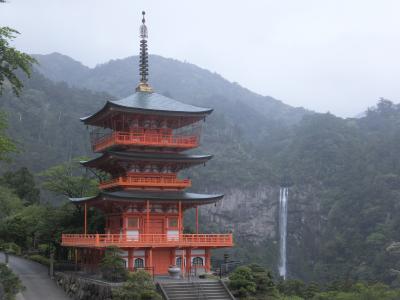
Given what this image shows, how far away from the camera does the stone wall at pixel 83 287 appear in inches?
1014

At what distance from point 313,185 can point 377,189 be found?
17133mm

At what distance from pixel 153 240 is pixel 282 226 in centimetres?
6681

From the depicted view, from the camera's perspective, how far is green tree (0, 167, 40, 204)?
2287 inches

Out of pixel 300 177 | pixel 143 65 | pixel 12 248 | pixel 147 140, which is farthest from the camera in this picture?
pixel 300 177

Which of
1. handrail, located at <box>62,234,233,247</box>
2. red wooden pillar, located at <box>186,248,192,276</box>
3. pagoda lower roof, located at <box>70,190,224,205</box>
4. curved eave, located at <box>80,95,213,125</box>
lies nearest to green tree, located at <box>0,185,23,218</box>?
pagoda lower roof, located at <box>70,190,224,205</box>

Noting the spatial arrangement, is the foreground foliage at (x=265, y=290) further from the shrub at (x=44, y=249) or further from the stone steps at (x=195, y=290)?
the shrub at (x=44, y=249)

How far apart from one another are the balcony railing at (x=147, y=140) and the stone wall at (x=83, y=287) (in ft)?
23.7

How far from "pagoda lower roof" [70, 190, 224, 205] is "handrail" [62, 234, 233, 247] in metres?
1.82

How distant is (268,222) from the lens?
318 feet

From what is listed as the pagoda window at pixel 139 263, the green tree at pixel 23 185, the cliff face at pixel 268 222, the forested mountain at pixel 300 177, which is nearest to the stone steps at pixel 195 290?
the pagoda window at pixel 139 263

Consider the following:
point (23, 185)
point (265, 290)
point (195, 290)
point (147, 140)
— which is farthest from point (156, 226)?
point (23, 185)

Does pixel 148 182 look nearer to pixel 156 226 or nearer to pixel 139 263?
pixel 156 226

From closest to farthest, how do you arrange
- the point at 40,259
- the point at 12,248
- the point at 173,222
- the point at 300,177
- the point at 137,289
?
the point at 137,289 < the point at 173,222 < the point at 40,259 < the point at 12,248 < the point at 300,177

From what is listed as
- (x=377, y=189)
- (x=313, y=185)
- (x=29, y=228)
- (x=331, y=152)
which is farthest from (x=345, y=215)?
(x=29, y=228)
